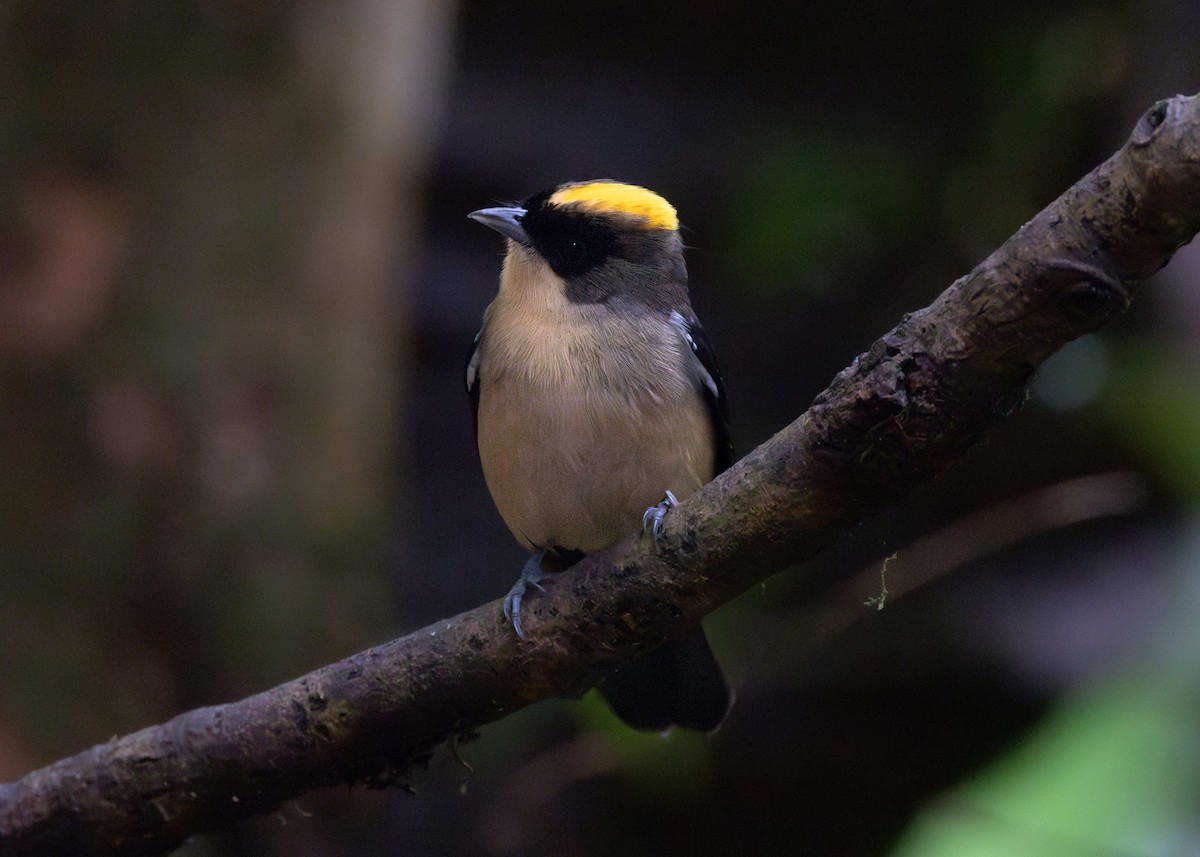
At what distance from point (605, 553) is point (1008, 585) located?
4.23m

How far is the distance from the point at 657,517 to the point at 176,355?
2907mm

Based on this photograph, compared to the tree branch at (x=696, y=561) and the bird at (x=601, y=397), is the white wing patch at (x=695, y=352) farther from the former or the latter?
the tree branch at (x=696, y=561)

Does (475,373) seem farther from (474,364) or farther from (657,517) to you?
(657,517)

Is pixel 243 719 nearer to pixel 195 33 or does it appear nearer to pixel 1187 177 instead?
pixel 1187 177

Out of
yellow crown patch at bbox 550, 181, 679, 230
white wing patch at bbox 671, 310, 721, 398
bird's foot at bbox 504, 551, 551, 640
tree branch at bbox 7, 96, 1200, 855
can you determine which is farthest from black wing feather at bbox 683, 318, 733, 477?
tree branch at bbox 7, 96, 1200, 855

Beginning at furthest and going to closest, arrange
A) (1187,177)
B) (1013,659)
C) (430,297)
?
(430,297) → (1013,659) → (1187,177)

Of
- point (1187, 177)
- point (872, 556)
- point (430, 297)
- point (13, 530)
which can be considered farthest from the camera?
point (430, 297)

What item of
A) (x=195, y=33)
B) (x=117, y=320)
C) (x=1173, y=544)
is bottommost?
(x=1173, y=544)

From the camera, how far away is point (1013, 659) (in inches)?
245

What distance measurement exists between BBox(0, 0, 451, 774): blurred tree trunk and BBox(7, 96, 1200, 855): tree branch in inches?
70.9

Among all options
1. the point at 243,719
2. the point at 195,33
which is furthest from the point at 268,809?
the point at 195,33

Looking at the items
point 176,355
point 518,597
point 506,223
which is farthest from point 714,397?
point 176,355

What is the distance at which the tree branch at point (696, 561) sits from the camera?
2.12 m

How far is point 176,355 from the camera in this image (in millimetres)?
5090
